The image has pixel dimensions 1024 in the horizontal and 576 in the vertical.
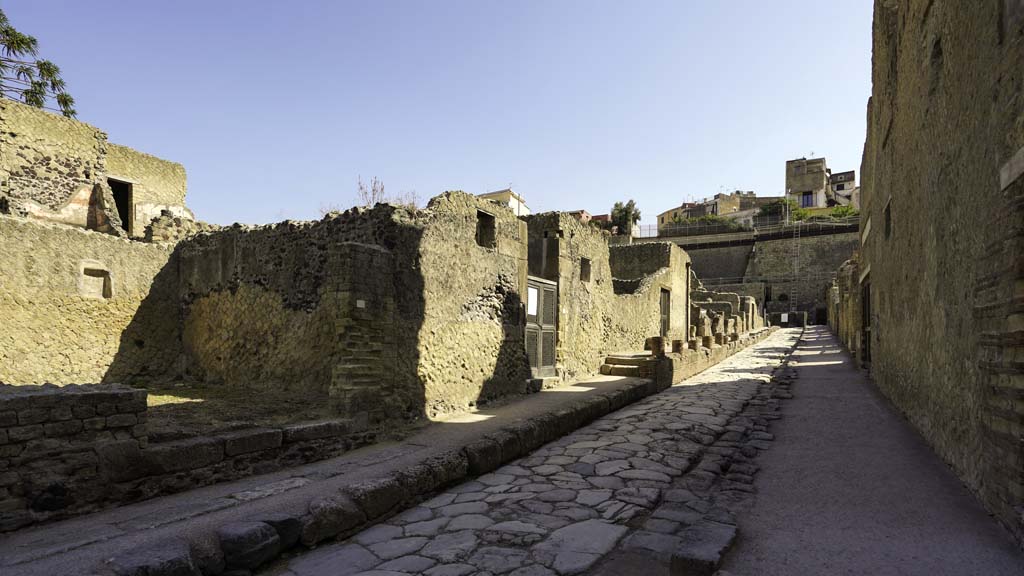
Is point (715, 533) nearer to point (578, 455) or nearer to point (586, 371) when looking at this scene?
point (578, 455)

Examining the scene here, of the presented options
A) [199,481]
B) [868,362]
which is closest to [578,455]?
[199,481]

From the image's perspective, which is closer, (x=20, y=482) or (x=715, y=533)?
(x=715, y=533)

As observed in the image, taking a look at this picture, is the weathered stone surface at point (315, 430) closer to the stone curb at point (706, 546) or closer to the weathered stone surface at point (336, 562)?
the weathered stone surface at point (336, 562)

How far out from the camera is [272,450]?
18.0 feet

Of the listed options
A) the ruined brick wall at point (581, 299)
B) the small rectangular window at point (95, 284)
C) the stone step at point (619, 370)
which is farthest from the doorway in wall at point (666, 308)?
the small rectangular window at point (95, 284)

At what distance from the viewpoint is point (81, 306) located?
916 centimetres

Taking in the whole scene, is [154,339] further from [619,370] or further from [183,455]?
[619,370]

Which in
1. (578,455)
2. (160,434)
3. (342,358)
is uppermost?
(342,358)

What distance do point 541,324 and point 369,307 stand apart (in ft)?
14.0

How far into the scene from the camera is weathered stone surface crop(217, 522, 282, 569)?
3375 millimetres

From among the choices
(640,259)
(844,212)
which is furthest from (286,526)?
(844,212)

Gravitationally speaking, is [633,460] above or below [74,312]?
below

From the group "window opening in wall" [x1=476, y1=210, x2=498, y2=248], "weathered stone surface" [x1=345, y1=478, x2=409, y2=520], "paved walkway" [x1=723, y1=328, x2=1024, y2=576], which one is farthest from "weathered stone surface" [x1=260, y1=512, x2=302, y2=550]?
"window opening in wall" [x1=476, y1=210, x2=498, y2=248]

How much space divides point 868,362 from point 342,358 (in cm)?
1122
